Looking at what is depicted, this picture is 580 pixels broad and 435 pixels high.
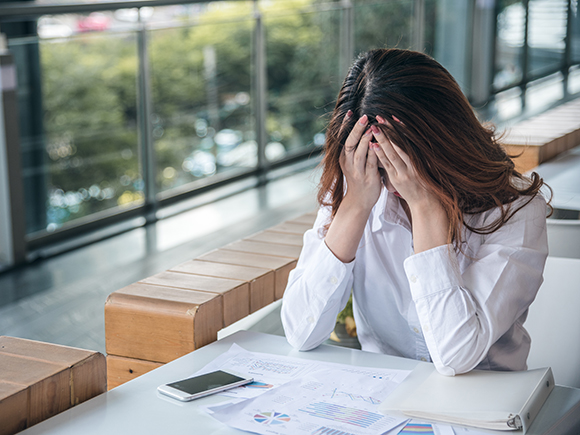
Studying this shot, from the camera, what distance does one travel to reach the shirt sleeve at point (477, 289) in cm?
116

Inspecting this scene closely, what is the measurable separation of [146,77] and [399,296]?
2942 millimetres

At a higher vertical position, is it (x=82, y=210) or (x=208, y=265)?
(x=208, y=265)

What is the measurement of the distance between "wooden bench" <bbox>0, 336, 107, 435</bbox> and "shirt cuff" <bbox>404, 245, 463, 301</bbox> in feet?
1.74

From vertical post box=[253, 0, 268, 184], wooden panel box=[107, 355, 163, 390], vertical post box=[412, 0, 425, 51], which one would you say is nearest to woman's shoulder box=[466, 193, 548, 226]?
wooden panel box=[107, 355, 163, 390]

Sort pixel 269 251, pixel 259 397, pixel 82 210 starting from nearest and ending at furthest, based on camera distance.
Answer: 1. pixel 259 397
2. pixel 269 251
3. pixel 82 210

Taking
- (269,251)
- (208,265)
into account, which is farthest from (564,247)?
(208,265)

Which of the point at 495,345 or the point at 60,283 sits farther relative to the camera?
the point at 60,283

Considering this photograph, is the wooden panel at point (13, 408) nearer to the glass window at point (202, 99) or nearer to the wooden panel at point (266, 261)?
the wooden panel at point (266, 261)

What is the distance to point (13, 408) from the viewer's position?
3.14 ft

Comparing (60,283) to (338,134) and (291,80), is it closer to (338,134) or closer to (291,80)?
(338,134)

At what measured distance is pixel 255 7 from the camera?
4.95m

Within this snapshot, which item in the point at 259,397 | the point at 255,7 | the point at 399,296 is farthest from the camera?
the point at 255,7

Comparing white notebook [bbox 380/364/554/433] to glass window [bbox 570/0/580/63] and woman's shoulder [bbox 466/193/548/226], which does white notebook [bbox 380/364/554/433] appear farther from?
glass window [bbox 570/0/580/63]

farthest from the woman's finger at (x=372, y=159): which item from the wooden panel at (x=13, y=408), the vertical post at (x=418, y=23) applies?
the vertical post at (x=418, y=23)
